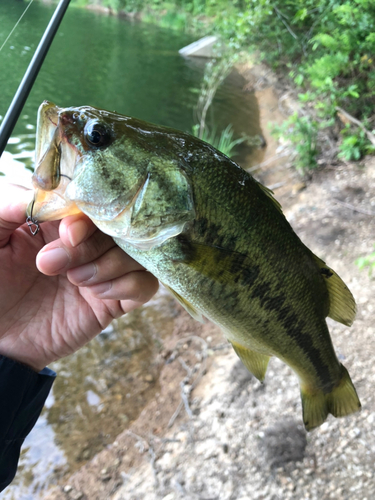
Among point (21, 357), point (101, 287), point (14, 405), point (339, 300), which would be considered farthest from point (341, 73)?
point (14, 405)

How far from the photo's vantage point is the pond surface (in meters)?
3.51

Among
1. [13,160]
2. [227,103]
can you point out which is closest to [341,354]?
[13,160]

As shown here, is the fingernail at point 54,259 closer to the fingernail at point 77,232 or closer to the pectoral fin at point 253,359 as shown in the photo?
the fingernail at point 77,232

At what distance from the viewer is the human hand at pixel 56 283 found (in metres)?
1.49

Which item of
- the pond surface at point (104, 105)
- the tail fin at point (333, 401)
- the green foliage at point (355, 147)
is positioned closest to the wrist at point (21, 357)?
the tail fin at point (333, 401)

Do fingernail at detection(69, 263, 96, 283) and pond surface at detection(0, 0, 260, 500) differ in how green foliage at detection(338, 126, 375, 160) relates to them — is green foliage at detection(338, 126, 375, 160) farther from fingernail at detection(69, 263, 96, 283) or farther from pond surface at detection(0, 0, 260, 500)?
fingernail at detection(69, 263, 96, 283)

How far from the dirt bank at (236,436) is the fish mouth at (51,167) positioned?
107 inches

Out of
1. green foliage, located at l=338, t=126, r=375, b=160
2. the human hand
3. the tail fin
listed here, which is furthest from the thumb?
green foliage, located at l=338, t=126, r=375, b=160

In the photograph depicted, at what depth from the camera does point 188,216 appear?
1443 millimetres

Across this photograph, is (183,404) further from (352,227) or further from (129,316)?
(352,227)

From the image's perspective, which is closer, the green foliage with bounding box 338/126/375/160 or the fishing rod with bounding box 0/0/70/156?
the fishing rod with bounding box 0/0/70/156

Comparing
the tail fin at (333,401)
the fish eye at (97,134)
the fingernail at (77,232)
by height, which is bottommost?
the tail fin at (333,401)

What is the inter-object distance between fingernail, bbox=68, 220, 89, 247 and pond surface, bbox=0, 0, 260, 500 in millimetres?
1493

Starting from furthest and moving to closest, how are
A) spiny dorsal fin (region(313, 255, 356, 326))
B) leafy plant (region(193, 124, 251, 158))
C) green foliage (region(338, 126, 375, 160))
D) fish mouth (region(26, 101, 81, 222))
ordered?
leafy plant (region(193, 124, 251, 158))
green foliage (region(338, 126, 375, 160))
spiny dorsal fin (region(313, 255, 356, 326))
fish mouth (region(26, 101, 81, 222))
